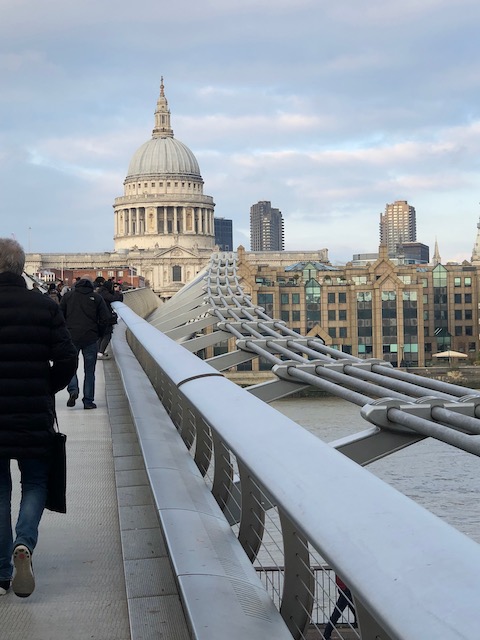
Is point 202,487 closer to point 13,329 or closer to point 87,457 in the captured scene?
point 13,329

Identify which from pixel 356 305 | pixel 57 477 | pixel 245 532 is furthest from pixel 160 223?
pixel 245 532

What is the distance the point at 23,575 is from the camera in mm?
3113

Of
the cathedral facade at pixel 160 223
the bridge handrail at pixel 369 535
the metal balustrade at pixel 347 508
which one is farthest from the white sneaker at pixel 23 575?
the cathedral facade at pixel 160 223

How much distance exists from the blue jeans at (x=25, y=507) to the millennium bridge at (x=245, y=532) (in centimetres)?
15

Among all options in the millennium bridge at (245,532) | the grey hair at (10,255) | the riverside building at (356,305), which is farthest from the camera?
the riverside building at (356,305)

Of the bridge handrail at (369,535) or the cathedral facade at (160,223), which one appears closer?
the bridge handrail at (369,535)

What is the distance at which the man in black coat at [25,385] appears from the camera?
3.31 m

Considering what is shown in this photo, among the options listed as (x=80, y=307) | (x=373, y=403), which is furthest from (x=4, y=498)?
(x=80, y=307)

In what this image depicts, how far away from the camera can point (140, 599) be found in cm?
307

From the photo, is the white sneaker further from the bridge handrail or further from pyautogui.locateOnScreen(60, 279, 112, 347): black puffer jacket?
pyautogui.locateOnScreen(60, 279, 112, 347): black puffer jacket

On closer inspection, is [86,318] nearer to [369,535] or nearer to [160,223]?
[369,535]

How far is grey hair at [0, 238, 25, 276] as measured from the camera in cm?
336

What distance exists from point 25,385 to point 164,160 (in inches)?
5246

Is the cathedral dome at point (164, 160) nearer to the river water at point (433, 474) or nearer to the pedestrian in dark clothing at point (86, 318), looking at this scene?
the river water at point (433, 474)
